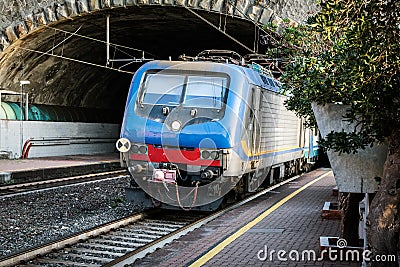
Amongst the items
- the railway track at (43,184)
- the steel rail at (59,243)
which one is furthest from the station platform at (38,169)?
the steel rail at (59,243)

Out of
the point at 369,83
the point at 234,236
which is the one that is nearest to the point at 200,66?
the point at 234,236

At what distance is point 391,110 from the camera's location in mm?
6621

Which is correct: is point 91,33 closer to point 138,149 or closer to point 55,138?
point 55,138

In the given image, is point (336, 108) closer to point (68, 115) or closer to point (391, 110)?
point (391, 110)

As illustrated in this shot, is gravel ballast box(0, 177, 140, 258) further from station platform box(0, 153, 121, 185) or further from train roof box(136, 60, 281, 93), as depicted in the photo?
train roof box(136, 60, 281, 93)

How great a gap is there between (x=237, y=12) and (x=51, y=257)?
15780 mm

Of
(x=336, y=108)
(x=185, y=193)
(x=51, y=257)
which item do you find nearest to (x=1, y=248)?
(x=51, y=257)

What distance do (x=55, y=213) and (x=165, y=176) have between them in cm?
287

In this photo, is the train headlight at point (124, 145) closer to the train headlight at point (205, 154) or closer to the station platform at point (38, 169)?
the train headlight at point (205, 154)

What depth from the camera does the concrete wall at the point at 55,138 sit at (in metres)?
29.0

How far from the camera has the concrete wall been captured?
28969 millimetres

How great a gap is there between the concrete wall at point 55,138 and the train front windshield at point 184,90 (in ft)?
52.1

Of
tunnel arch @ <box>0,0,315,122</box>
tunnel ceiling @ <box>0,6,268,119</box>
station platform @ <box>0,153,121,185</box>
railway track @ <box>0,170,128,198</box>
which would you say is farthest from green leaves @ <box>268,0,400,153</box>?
tunnel ceiling @ <box>0,6,268,119</box>

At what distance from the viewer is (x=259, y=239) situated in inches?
423
